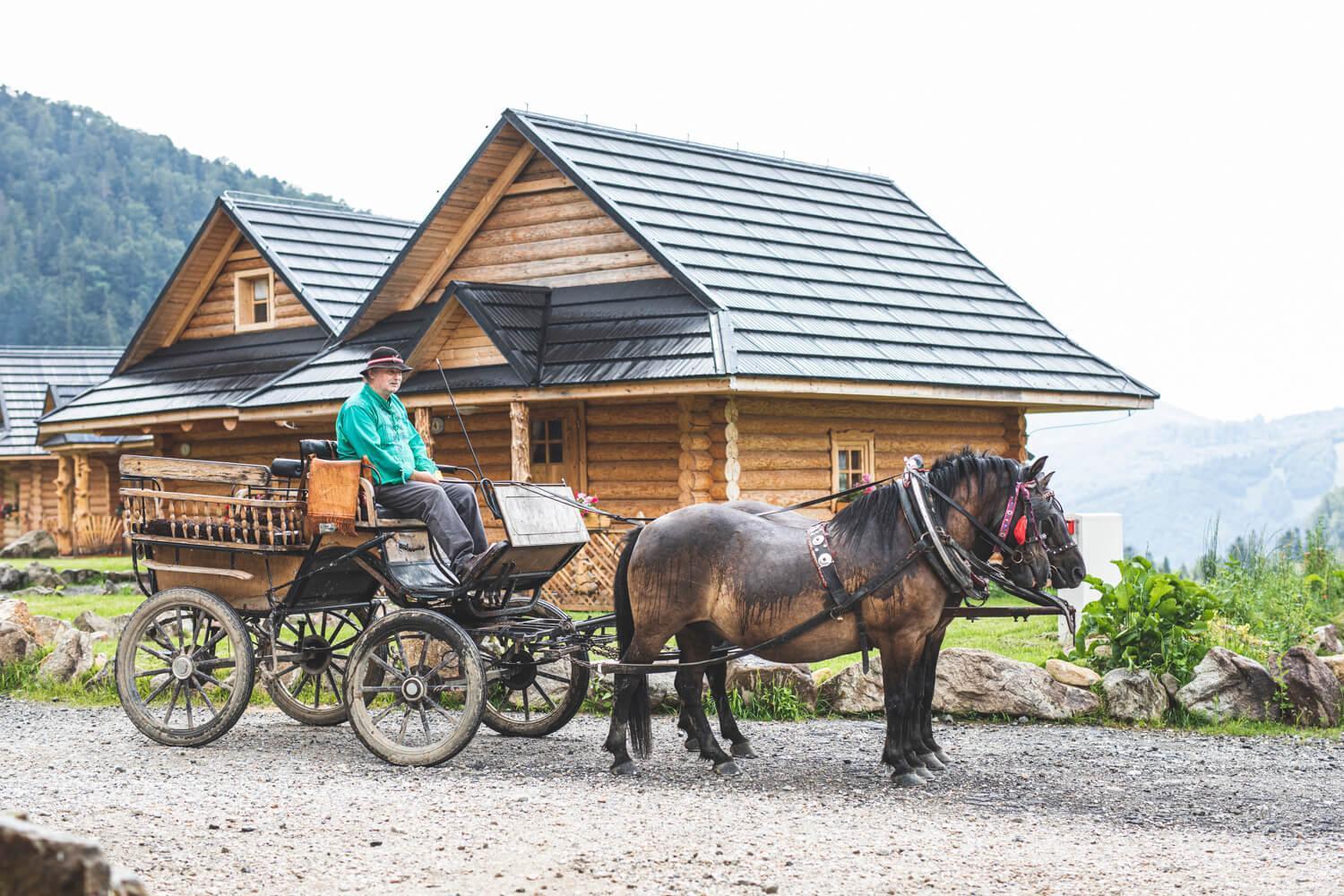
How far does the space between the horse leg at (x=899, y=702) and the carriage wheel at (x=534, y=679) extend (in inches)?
75.1

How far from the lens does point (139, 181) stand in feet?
276

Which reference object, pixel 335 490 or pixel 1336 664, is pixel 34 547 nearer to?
pixel 335 490

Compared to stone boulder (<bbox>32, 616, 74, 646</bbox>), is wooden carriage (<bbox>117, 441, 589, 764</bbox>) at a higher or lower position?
higher

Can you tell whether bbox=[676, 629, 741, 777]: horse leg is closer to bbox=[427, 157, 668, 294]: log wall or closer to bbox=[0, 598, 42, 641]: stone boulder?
bbox=[0, 598, 42, 641]: stone boulder

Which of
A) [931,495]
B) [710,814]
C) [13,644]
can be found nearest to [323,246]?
[13,644]

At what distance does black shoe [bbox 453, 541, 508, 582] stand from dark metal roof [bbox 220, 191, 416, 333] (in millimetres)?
14783

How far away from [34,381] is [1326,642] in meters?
37.9

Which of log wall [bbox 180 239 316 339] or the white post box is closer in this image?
the white post box

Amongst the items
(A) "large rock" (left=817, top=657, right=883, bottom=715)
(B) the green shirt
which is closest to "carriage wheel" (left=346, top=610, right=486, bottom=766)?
(B) the green shirt

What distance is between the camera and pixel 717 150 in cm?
2300

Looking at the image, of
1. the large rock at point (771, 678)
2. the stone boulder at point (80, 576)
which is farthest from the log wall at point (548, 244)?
the large rock at point (771, 678)

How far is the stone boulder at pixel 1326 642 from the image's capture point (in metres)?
11.1

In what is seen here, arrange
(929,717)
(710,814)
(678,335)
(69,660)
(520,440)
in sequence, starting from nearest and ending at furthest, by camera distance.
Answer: (710,814) < (929,717) < (69,660) < (678,335) < (520,440)

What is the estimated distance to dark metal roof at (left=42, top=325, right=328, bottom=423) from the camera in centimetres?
2442
